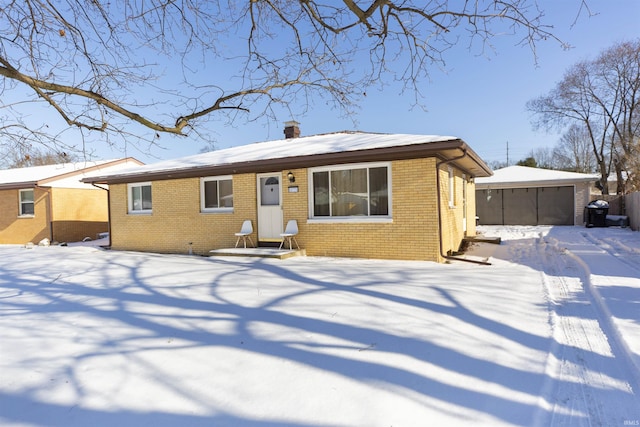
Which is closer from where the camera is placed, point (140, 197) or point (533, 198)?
point (140, 197)

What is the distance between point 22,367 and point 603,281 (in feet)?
25.7

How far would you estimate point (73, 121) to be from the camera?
482 cm

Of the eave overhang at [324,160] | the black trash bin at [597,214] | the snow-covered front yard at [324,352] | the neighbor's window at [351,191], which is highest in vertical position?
the eave overhang at [324,160]

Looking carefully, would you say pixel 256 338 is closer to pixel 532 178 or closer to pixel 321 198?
pixel 321 198

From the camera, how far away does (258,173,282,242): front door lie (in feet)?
34.7

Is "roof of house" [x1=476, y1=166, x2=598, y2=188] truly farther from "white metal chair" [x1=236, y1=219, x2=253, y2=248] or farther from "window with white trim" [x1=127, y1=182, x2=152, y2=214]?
"window with white trim" [x1=127, y1=182, x2=152, y2=214]

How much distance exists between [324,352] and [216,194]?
9.05 metres

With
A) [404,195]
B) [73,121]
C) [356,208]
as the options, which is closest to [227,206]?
[356,208]

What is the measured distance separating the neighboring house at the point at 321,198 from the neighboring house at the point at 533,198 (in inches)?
373

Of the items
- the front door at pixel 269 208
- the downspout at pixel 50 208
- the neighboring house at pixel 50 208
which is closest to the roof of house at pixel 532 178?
the front door at pixel 269 208

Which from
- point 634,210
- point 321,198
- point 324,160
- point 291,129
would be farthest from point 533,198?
point 324,160

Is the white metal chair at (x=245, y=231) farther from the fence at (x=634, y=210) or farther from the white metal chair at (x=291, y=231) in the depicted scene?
the fence at (x=634, y=210)

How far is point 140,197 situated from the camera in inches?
527

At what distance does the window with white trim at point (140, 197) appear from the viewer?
1317cm
